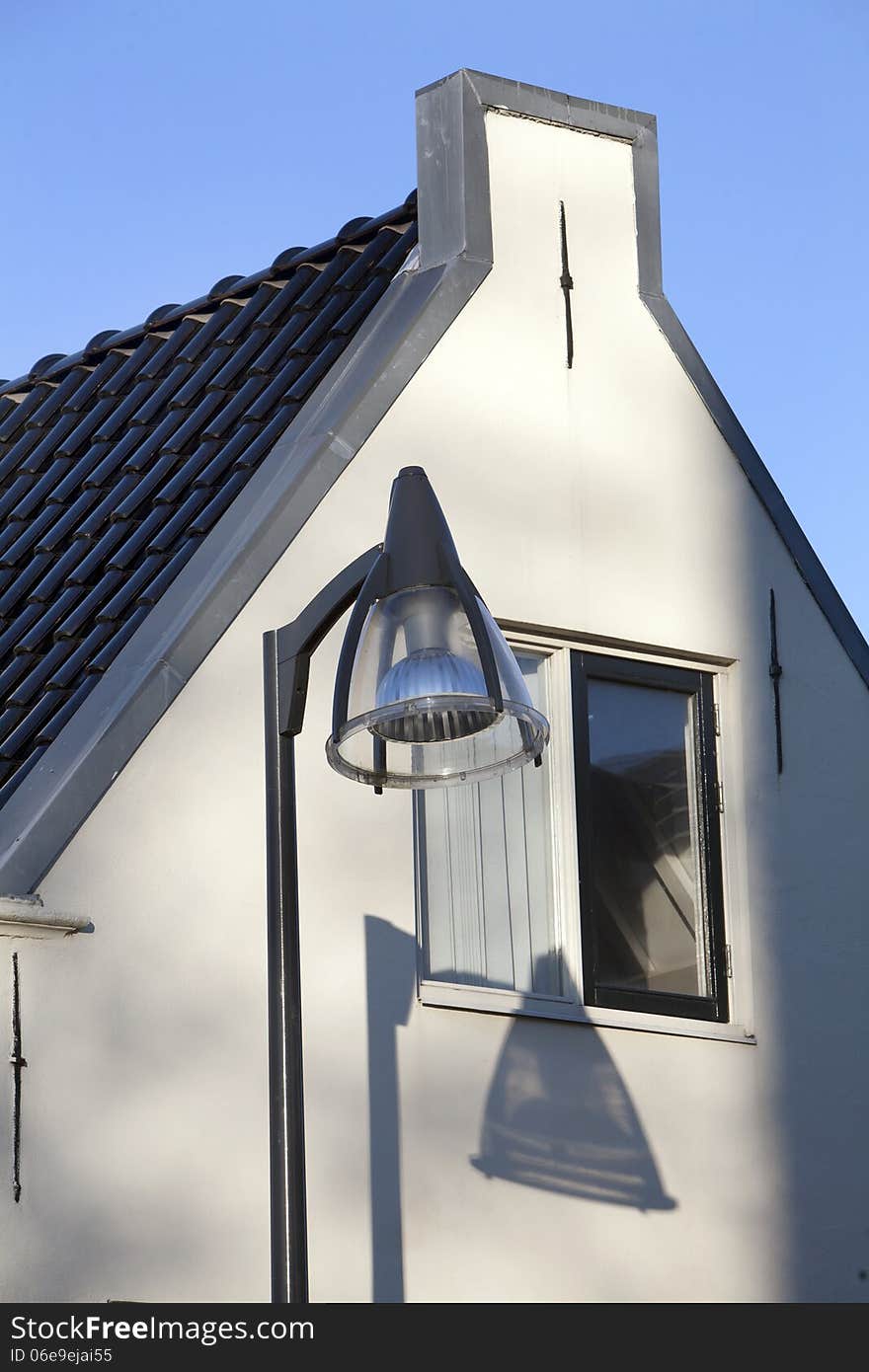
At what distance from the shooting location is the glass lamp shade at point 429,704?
17.8ft

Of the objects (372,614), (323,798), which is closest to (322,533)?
(323,798)

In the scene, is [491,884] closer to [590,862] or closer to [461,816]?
[461,816]

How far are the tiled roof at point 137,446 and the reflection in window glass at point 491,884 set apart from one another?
143 cm

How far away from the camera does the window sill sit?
8438mm

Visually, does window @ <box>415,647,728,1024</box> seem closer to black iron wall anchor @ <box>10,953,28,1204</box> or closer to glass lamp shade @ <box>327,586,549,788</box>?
black iron wall anchor @ <box>10,953,28,1204</box>

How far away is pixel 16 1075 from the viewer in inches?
291

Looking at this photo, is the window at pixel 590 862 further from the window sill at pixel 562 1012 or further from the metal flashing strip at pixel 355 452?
the metal flashing strip at pixel 355 452

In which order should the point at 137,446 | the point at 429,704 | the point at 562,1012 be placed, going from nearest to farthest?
1. the point at 429,704
2. the point at 562,1012
3. the point at 137,446

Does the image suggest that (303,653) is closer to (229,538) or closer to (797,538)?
(229,538)

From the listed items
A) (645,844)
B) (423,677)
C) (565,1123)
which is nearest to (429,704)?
(423,677)

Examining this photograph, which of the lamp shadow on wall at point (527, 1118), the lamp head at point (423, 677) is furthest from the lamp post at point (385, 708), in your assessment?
the lamp shadow on wall at point (527, 1118)

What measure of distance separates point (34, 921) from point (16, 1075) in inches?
20.0

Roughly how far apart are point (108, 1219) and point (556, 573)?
129 inches

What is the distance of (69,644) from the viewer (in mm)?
8828
